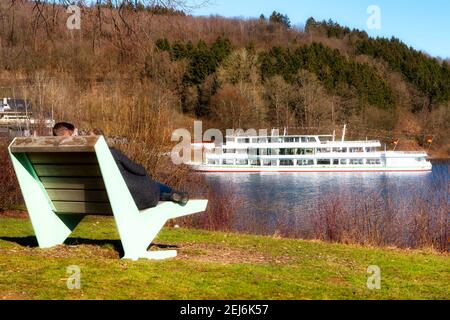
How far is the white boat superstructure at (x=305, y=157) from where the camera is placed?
2178 inches

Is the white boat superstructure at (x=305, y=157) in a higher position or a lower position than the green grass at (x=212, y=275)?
lower

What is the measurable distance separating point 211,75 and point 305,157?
31682 mm

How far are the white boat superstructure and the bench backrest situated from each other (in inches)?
1888

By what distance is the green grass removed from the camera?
14.4 feet

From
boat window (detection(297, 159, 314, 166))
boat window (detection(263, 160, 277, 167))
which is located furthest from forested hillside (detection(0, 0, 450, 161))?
boat window (detection(297, 159, 314, 166))

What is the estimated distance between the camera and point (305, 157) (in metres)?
56.7

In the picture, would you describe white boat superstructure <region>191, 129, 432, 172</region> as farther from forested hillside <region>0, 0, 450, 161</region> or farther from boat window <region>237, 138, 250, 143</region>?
forested hillside <region>0, 0, 450, 161</region>

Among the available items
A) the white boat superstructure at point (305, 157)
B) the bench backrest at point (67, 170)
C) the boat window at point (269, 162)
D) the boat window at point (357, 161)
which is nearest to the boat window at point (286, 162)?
the white boat superstructure at point (305, 157)

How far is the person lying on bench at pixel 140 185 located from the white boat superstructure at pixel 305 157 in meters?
47.9

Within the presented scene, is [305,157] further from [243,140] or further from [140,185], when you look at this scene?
[140,185]

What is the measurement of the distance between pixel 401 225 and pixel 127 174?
11.0 meters

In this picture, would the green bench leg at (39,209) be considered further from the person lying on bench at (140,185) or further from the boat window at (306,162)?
the boat window at (306,162)

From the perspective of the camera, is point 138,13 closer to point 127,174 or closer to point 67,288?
point 127,174

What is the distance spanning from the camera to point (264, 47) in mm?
107938
